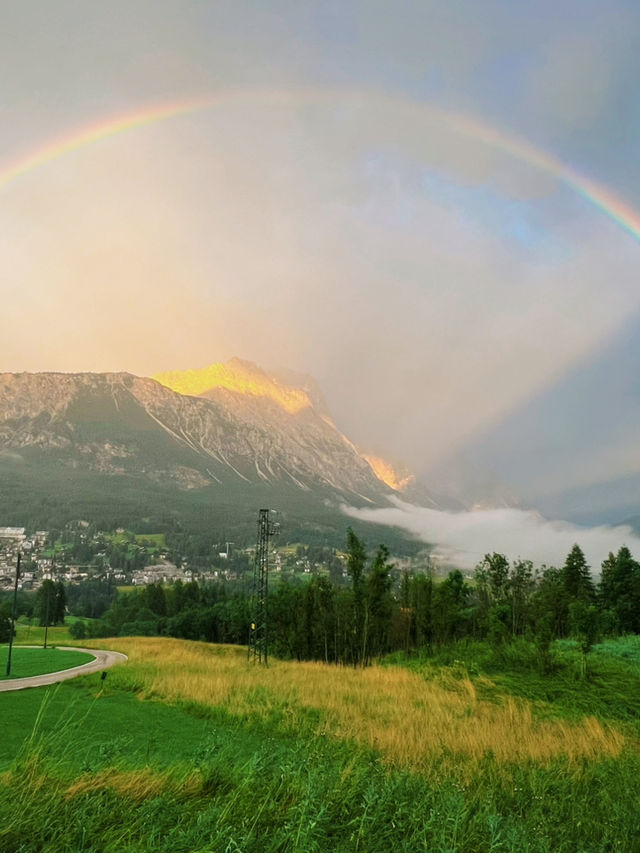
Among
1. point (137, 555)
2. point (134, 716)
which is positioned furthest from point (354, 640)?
point (137, 555)

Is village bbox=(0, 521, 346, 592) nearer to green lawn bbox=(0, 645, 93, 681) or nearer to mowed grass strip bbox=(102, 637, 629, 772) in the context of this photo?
green lawn bbox=(0, 645, 93, 681)

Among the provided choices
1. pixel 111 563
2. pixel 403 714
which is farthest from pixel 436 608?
pixel 111 563

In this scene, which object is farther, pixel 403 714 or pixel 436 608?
pixel 436 608

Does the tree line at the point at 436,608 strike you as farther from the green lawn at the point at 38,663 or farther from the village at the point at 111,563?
the village at the point at 111,563

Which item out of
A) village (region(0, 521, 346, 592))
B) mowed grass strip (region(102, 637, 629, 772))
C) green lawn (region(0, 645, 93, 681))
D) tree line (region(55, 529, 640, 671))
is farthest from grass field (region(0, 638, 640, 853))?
village (region(0, 521, 346, 592))

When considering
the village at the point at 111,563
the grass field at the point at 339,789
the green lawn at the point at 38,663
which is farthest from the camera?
the village at the point at 111,563

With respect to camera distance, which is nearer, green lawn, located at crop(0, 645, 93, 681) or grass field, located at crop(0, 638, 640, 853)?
grass field, located at crop(0, 638, 640, 853)

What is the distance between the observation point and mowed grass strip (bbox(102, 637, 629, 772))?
7504 mm

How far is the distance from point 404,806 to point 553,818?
4.81ft

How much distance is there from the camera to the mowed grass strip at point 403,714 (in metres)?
7.50

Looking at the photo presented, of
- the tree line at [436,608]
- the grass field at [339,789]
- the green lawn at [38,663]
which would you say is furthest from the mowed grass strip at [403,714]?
the green lawn at [38,663]

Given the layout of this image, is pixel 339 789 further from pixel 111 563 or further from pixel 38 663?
pixel 111 563

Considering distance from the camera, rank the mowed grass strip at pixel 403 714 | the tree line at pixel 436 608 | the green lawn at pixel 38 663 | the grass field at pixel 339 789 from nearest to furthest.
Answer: the grass field at pixel 339 789, the mowed grass strip at pixel 403 714, the green lawn at pixel 38 663, the tree line at pixel 436 608

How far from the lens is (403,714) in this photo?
11484 mm
